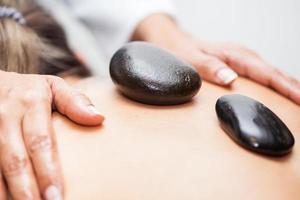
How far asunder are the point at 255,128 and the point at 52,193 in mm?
228

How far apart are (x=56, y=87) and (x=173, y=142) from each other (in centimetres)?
15

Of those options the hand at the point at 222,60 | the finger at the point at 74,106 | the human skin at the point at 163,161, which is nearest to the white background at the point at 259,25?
the hand at the point at 222,60

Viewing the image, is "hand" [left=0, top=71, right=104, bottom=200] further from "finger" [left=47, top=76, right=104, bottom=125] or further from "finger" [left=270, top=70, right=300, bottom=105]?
"finger" [left=270, top=70, right=300, bottom=105]

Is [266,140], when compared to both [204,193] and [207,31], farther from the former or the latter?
[207,31]

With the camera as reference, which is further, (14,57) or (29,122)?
(14,57)

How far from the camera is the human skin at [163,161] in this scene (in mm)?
439

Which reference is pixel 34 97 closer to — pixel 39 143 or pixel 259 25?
pixel 39 143

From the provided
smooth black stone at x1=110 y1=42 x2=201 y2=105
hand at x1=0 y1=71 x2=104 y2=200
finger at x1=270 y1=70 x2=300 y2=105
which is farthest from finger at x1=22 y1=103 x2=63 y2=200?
finger at x1=270 y1=70 x2=300 y2=105

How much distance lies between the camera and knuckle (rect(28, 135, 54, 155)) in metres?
0.45

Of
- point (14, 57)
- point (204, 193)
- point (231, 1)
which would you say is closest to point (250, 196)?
point (204, 193)

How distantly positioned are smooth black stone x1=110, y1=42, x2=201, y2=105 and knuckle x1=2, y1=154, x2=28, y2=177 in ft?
0.61

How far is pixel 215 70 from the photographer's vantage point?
2.47 ft

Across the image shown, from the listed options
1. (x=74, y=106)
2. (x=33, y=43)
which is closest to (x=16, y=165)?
(x=74, y=106)

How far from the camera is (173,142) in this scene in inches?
20.0
